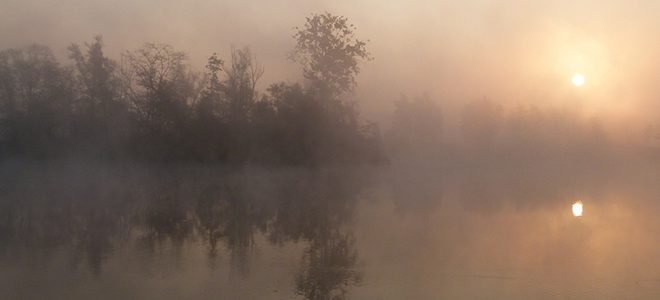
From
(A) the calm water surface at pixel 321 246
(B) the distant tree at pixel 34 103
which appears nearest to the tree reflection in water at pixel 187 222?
(A) the calm water surface at pixel 321 246

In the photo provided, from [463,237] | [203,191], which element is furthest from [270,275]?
[203,191]

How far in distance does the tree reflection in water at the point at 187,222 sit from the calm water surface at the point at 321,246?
0.06 metres

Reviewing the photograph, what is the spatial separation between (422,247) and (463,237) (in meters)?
1.91

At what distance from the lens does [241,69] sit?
53.2 meters

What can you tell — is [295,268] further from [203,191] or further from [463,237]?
[203,191]

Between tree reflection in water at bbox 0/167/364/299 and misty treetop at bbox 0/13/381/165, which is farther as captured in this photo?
misty treetop at bbox 0/13/381/165

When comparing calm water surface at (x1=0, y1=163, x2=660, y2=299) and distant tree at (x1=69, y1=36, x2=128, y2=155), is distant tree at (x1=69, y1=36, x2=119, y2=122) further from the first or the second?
calm water surface at (x1=0, y1=163, x2=660, y2=299)

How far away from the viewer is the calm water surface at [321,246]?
9570 mm

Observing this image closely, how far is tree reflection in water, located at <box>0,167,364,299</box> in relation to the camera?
38.8 ft

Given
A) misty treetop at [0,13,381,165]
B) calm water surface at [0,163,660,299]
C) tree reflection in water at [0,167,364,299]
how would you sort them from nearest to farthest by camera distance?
calm water surface at [0,163,660,299] < tree reflection in water at [0,167,364,299] < misty treetop at [0,13,381,165]

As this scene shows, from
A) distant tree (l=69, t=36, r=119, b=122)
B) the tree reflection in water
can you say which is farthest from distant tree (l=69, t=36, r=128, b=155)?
the tree reflection in water

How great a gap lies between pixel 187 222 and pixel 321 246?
547cm

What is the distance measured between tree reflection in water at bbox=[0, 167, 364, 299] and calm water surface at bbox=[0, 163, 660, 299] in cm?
6

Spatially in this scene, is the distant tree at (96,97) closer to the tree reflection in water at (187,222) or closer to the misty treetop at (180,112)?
the misty treetop at (180,112)
